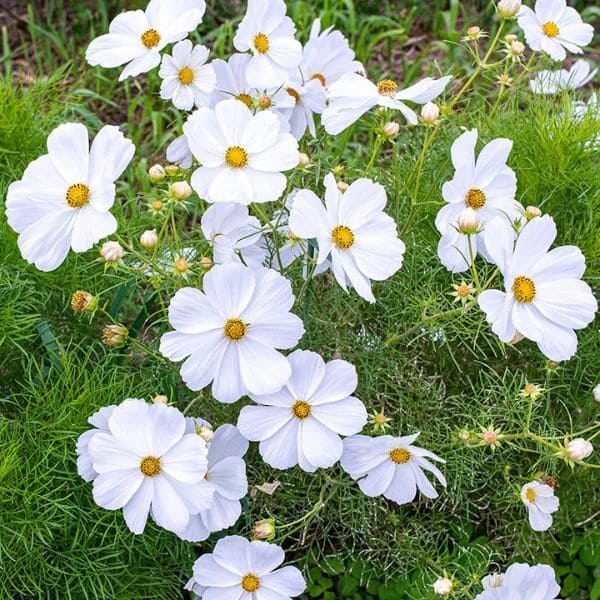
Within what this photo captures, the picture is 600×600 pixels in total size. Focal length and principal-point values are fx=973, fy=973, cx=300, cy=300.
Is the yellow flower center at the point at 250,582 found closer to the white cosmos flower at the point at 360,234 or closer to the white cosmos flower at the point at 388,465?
the white cosmos flower at the point at 388,465

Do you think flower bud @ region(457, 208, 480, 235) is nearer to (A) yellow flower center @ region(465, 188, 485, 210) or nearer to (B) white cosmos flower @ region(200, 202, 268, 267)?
(A) yellow flower center @ region(465, 188, 485, 210)

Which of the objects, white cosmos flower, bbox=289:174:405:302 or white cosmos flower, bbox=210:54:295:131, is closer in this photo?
white cosmos flower, bbox=289:174:405:302

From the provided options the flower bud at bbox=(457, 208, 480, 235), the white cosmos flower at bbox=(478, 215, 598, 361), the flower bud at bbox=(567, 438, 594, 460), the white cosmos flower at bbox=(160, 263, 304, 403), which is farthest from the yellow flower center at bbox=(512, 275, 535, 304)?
the white cosmos flower at bbox=(160, 263, 304, 403)

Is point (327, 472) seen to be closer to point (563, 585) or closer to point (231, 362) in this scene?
point (231, 362)

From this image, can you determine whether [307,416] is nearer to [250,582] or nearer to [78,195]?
[250,582]

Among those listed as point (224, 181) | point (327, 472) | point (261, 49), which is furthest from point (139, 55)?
point (327, 472)

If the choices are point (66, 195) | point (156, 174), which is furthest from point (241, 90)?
point (66, 195)

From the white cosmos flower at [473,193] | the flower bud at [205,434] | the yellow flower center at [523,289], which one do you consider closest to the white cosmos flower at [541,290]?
the yellow flower center at [523,289]
